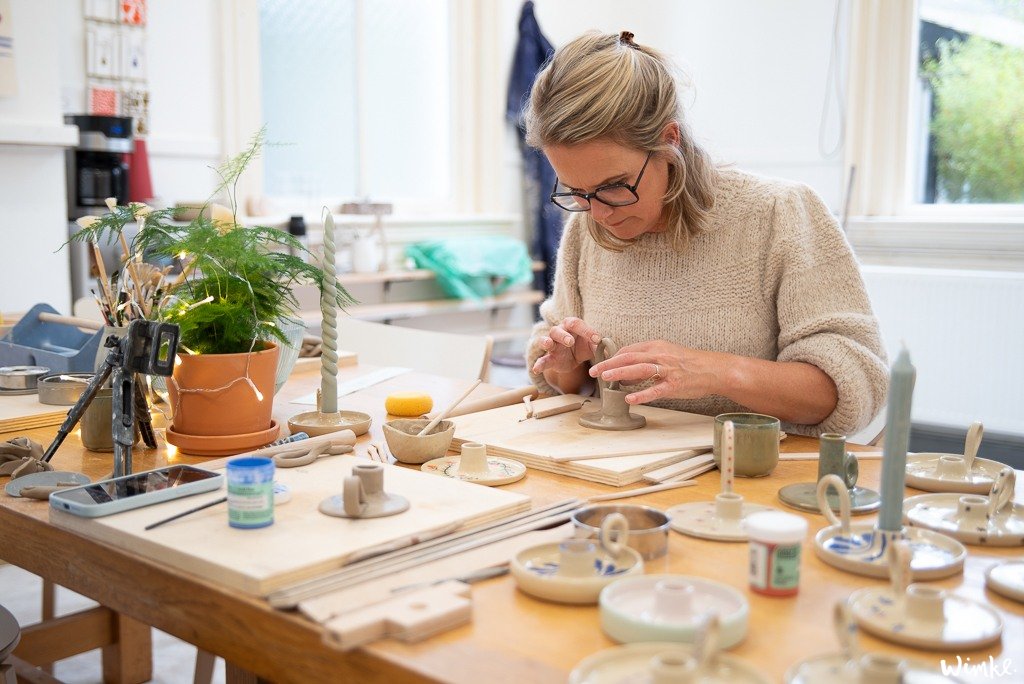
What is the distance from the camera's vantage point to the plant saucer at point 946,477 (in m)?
1.31

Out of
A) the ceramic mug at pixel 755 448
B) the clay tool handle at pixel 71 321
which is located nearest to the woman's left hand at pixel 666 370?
the ceramic mug at pixel 755 448

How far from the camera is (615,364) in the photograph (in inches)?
63.4

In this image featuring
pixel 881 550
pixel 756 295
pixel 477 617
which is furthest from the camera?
pixel 756 295

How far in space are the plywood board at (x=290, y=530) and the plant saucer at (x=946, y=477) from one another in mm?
532

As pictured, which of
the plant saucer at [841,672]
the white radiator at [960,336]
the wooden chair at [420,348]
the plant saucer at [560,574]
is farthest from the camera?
the white radiator at [960,336]

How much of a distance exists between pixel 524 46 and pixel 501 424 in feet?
12.9

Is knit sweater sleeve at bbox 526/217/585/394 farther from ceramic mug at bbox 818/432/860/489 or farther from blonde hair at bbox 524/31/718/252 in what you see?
ceramic mug at bbox 818/432/860/489

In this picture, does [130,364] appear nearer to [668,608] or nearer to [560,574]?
[560,574]

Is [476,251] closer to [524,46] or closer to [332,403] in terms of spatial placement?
[524,46]

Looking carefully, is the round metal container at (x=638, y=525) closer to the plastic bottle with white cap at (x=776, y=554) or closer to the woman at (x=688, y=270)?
the plastic bottle with white cap at (x=776, y=554)

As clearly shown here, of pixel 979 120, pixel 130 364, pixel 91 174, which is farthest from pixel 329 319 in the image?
pixel 979 120

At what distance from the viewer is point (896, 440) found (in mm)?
1017

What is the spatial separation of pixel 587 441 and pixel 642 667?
733 millimetres

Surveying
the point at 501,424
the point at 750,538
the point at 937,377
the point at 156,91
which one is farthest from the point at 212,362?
the point at 937,377
